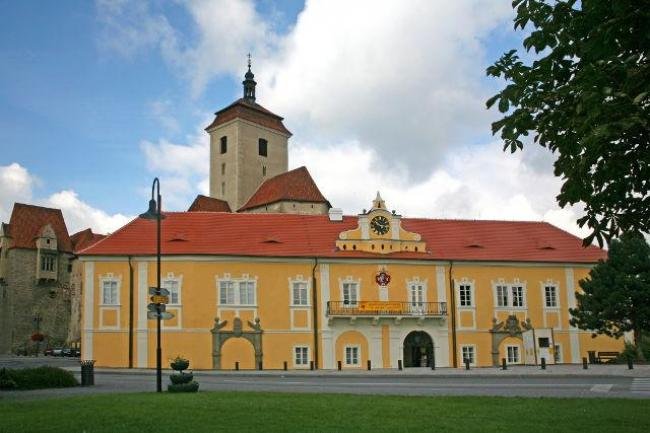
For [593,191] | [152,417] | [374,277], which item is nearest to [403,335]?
[374,277]

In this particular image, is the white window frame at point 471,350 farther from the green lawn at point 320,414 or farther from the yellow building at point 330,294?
the green lawn at point 320,414

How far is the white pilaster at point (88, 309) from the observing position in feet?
143

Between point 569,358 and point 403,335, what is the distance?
11.0 m

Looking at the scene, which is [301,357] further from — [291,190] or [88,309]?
[291,190]

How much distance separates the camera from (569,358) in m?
47.6

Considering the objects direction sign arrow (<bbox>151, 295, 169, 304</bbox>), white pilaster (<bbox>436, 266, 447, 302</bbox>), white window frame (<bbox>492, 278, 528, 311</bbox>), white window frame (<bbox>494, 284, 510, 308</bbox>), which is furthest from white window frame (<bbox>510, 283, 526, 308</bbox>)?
direction sign arrow (<bbox>151, 295, 169, 304</bbox>)

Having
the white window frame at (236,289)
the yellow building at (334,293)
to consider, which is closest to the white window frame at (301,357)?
the yellow building at (334,293)

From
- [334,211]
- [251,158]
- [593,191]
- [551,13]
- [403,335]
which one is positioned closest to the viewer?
[551,13]

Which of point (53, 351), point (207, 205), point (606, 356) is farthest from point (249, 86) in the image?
point (606, 356)

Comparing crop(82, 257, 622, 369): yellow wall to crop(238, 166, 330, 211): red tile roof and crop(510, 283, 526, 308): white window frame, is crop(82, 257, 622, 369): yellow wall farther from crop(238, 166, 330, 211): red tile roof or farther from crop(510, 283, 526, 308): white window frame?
crop(238, 166, 330, 211): red tile roof

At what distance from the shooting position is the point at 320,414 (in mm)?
15047

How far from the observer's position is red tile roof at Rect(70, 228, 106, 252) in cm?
9277

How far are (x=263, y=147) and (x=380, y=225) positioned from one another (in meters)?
38.9

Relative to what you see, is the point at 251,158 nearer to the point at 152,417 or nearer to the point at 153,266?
the point at 153,266
